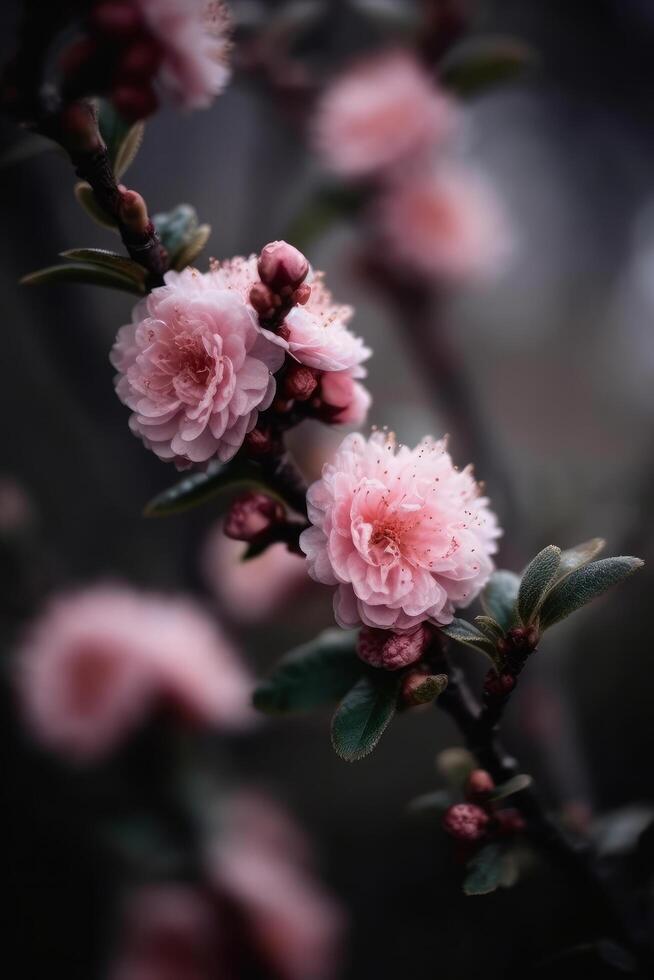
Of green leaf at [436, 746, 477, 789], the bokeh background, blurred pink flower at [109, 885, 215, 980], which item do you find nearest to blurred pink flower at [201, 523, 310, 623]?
the bokeh background

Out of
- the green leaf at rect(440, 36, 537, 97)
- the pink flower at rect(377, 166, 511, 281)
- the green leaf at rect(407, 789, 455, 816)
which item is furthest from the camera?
the pink flower at rect(377, 166, 511, 281)

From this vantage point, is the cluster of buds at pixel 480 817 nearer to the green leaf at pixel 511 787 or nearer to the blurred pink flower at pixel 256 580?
the green leaf at pixel 511 787

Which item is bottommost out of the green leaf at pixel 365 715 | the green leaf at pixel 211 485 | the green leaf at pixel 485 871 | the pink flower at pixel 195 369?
the green leaf at pixel 485 871

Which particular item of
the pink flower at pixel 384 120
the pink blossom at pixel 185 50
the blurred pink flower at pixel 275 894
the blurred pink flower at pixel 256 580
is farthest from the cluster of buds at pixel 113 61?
the blurred pink flower at pixel 275 894

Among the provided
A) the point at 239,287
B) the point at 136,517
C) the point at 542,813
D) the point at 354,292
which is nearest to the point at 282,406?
the point at 239,287

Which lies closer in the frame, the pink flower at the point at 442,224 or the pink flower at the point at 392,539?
the pink flower at the point at 392,539

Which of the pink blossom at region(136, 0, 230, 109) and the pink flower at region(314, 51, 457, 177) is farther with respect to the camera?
the pink flower at region(314, 51, 457, 177)

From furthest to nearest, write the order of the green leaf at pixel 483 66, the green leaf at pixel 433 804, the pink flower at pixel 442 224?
the pink flower at pixel 442 224, the green leaf at pixel 483 66, the green leaf at pixel 433 804

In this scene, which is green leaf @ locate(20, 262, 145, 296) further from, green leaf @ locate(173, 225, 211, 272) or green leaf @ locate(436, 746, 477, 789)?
green leaf @ locate(436, 746, 477, 789)
